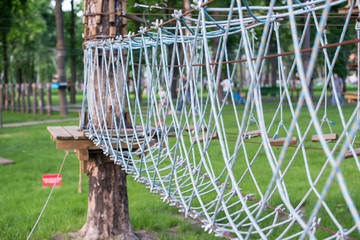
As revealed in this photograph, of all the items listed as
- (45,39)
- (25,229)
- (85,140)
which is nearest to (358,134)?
(85,140)

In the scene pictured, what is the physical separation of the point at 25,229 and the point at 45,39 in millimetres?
30622

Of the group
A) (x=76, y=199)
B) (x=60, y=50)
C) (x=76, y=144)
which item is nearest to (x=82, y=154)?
(x=76, y=144)

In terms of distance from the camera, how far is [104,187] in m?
4.53

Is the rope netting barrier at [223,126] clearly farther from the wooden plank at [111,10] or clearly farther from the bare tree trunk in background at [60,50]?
the bare tree trunk in background at [60,50]

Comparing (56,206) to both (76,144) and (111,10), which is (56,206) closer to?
(76,144)

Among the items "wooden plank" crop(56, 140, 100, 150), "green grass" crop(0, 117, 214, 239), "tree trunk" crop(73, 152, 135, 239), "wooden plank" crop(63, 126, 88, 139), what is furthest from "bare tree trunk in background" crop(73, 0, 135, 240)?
"green grass" crop(0, 117, 214, 239)

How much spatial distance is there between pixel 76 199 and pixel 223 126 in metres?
3.79

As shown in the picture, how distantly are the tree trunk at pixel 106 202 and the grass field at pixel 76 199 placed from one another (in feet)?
1.43

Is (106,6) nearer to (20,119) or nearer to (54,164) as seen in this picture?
(54,164)

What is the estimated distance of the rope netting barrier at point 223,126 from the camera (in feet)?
5.50

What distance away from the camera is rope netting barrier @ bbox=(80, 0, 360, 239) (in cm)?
168

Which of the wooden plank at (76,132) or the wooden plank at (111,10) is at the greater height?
the wooden plank at (111,10)

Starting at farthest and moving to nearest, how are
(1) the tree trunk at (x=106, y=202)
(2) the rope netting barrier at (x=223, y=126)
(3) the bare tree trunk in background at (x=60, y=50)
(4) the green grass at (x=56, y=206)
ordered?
Result: (3) the bare tree trunk in background at (x=60, y=50), (4) the green grass at (x=56, y=206), (1) the tree trunk at (x=106, y=202), (2) the rope netting barrier at (x=223, y=126)

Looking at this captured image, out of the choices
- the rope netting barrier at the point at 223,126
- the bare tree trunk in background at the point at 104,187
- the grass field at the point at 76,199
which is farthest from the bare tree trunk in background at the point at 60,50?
the bare tree trunk in background at the point at 104,187
